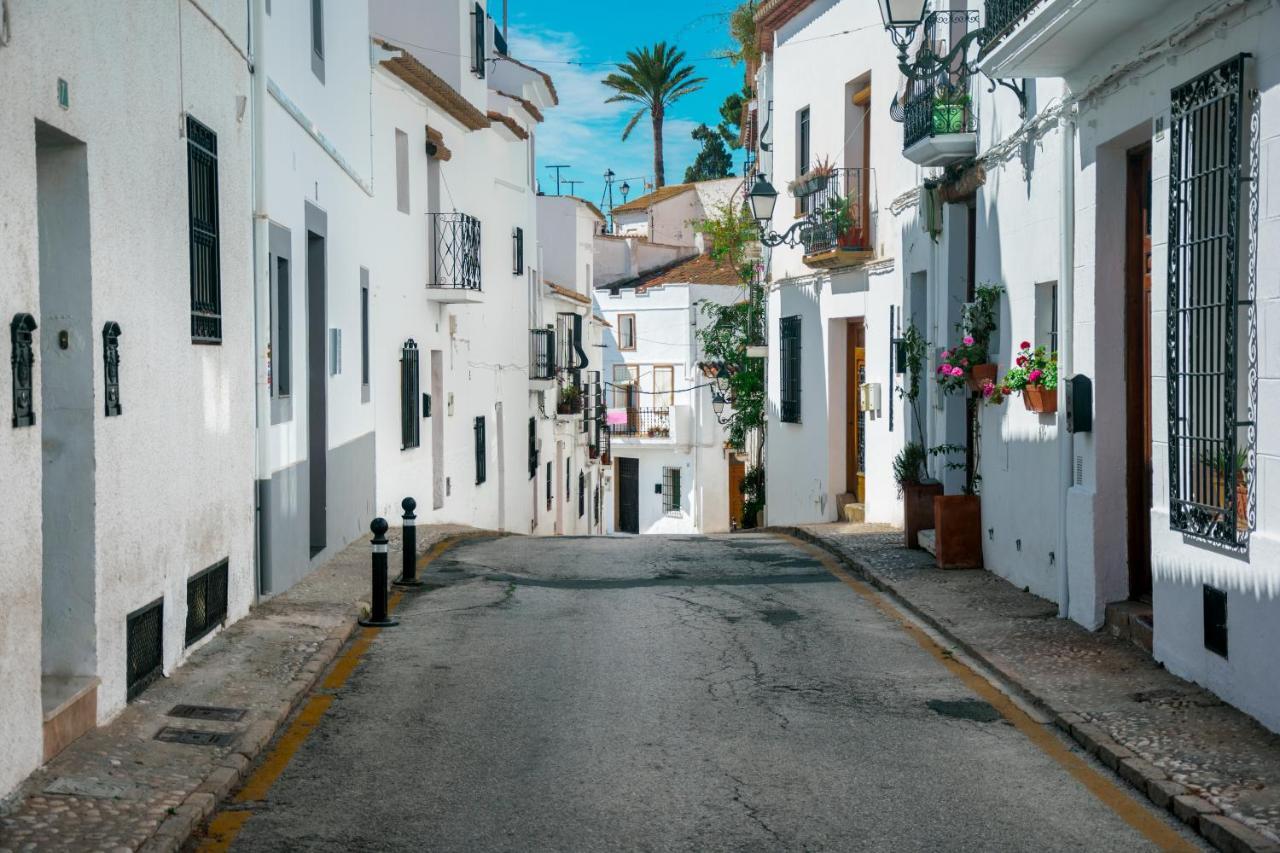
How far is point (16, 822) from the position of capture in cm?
598

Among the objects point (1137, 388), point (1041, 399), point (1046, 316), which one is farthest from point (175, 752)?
point (1046, 316)

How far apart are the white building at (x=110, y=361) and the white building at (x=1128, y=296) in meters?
5.72

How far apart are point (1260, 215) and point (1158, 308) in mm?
1580

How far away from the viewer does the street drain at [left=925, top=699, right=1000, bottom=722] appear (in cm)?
829

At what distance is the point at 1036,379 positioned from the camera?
11711mm

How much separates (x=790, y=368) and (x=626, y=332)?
28746 millimetres

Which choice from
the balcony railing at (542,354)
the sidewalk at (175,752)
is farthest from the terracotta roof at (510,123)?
the sidewalk at (175,752)

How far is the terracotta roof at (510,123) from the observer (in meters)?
29.1

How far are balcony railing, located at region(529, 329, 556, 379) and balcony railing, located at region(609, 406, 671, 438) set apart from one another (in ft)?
54.8

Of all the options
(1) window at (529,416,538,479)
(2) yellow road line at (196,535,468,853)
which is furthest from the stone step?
(1) window at (529,416,538,479)

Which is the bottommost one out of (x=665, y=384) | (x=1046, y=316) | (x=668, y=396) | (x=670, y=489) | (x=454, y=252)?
(x=670, y=489)

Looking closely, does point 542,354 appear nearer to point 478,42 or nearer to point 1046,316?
point 478,42

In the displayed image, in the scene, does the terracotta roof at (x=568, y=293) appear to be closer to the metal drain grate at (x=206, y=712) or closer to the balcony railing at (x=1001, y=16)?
the balcony railing at (x=1001, y=16)

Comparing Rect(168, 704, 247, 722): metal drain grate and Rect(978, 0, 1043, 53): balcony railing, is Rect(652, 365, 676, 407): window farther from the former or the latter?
Rect(168, 704, 247, 722): metal drain grate
